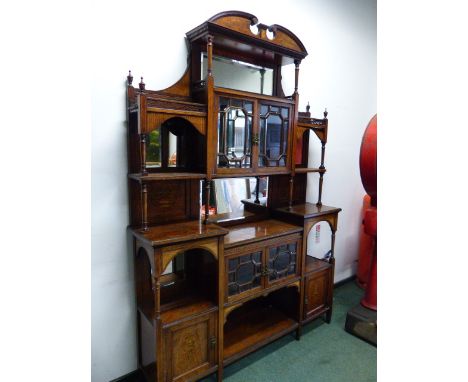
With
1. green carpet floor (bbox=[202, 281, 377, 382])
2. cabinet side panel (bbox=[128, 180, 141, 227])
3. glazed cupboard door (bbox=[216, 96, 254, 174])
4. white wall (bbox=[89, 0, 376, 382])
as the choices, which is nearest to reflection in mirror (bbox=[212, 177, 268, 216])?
glazed cupboard door (bbox=[216, 96, 254, 174])

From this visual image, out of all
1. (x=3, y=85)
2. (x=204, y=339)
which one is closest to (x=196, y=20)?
(x=3, y=85)

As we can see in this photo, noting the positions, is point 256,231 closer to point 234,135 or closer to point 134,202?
point 234,135

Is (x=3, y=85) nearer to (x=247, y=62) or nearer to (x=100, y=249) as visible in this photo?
(x=100, y=249)

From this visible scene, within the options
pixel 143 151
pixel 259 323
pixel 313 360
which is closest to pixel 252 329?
pixel 259 323

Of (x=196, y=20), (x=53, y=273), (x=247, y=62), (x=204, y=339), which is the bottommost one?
(x=204, y=339)

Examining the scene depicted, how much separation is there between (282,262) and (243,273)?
Result: 356 millimetres

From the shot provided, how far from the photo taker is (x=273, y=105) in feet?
6.70

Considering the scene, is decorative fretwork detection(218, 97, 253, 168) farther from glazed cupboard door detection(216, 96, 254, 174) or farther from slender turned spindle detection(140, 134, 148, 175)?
slender turned spindle detection(140, 134, 148, 175)

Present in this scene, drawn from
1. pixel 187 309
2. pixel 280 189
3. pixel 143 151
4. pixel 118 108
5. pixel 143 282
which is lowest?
pixel 187 309

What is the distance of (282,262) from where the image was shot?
217 cm

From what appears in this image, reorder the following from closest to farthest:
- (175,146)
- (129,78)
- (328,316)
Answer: (129,78) → (175,146) → (328,316)

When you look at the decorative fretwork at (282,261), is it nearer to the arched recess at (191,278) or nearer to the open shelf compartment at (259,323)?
the open shelf compartment at (259,323)
